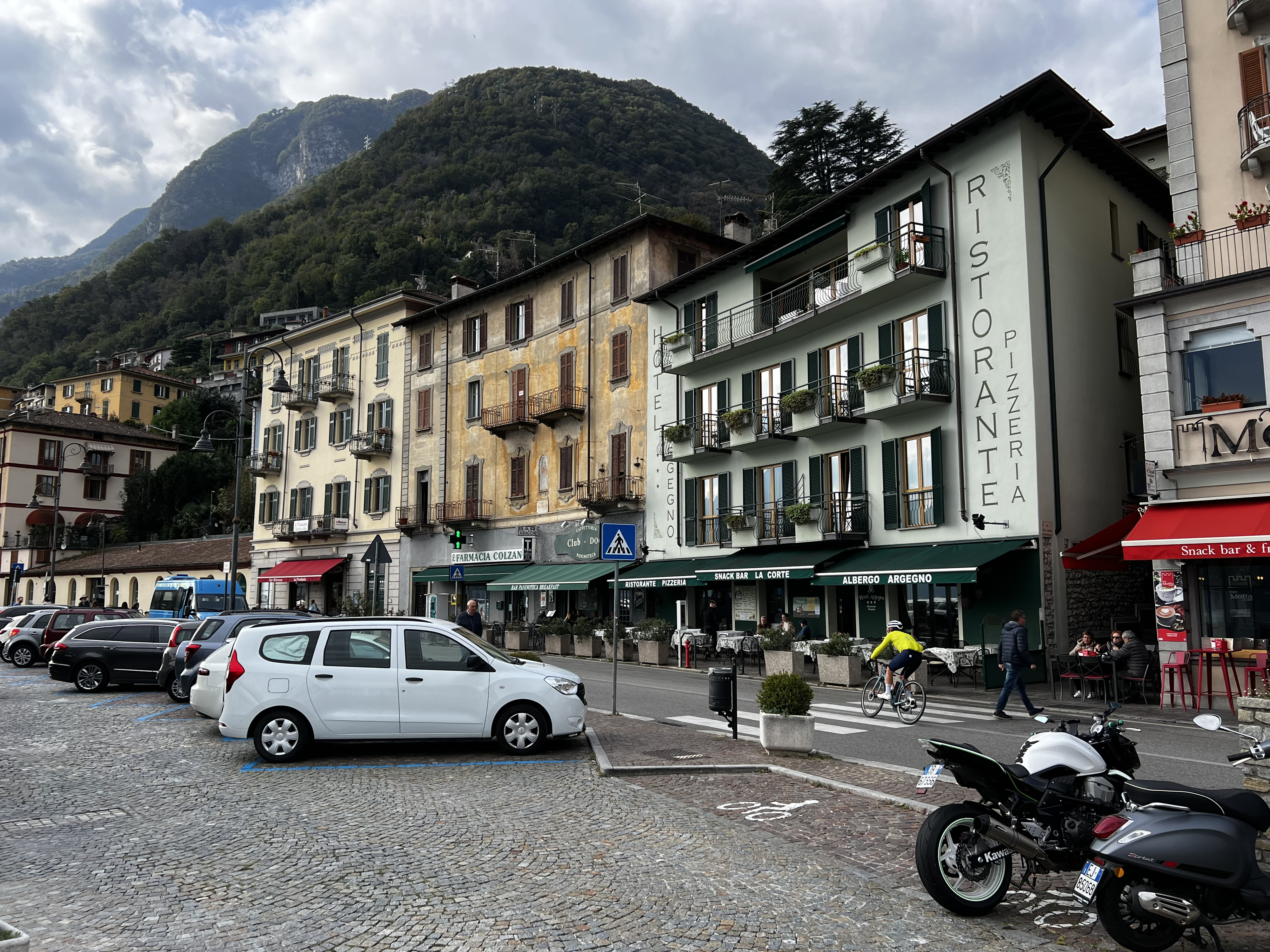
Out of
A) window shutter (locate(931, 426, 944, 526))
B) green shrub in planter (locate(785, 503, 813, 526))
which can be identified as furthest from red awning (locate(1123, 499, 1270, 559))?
green shrub in planter (locate(785, 503, 813, 526))

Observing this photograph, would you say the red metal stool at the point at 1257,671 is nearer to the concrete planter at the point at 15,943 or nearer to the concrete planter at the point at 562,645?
the concrete planter at the point at 15,943

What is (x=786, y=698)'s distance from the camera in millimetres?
10836

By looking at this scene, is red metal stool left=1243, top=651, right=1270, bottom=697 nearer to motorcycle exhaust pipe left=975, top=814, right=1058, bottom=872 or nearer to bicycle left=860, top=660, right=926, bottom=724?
bicycle left=860, top=660, right=926, bottom=724

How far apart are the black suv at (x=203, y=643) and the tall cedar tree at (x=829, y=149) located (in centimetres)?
3951

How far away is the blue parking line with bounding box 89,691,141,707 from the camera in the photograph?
16297 millimetres

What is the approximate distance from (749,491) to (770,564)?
3771 millimetres

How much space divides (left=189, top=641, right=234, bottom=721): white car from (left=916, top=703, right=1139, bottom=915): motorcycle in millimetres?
9731

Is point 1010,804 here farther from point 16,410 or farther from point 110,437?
point 16,410

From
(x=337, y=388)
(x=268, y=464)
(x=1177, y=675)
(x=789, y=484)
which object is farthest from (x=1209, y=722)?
(x=268, y=464)

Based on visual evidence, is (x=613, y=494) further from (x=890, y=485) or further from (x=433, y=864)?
(x=433, y=864)

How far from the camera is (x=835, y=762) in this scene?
34.6 feet

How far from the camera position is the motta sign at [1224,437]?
54.6 ft

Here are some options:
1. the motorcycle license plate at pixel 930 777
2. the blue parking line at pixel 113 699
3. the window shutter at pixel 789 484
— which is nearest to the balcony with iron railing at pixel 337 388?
the window shutter at pixel 789 484

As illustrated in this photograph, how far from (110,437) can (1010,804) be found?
8136 cm
